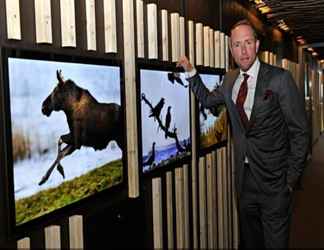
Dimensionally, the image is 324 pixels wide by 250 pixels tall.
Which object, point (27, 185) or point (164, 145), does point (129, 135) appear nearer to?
point (164, 145)

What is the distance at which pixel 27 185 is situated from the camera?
1665mm

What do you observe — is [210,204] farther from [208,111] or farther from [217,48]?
[217,48]

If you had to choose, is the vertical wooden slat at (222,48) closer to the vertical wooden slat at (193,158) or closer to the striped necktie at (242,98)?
the vertical wooden slat at (193,158)

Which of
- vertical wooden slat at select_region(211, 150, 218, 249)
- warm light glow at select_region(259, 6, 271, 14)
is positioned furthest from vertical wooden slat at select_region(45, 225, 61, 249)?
warm light glow at select_region(259, 6, 271, 14)

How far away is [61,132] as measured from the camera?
186 centimetres

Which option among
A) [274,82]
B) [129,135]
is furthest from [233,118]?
[129,135]

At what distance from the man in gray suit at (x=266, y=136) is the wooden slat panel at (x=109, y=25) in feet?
2.59

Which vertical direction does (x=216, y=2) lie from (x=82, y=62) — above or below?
above

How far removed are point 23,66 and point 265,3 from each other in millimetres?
3945

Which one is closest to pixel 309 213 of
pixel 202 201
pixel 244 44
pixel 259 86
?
pixel 202 201

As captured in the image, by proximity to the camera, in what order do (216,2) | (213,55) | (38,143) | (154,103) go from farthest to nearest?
(216,2), (213,55), (154,103), (38,143)

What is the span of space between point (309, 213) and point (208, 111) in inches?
108

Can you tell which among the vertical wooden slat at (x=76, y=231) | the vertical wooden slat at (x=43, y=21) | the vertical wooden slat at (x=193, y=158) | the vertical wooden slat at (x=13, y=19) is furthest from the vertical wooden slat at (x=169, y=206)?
the vertical wooden slat at (x=13, y=19)

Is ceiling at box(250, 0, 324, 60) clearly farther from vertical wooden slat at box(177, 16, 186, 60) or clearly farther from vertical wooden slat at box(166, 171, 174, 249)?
vertical wooden slat at box(166, 171, 174, 249)
